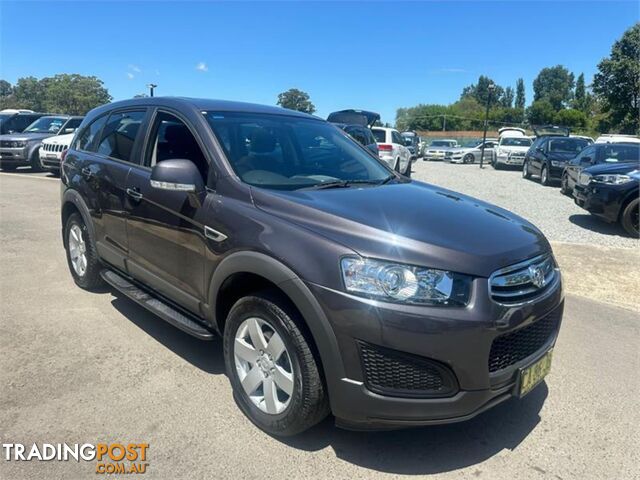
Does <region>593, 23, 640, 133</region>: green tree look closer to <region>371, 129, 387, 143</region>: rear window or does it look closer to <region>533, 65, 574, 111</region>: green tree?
<region>371, 129, 387, 143</region>: rear window

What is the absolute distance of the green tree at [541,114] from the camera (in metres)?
78.2

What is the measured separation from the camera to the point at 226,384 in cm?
323

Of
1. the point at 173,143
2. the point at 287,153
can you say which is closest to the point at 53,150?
the point at 173,143

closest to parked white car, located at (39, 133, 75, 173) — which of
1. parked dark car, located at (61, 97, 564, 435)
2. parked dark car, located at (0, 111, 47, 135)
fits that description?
parked dark car, located at (0, 111, 47, 135)

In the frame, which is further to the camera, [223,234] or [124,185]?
[124,185]

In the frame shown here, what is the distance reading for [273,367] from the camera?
264cm

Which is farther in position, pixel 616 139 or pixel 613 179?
pixel 616 139

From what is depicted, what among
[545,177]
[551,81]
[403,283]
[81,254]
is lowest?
[81,254]

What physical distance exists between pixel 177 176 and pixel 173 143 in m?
0.73

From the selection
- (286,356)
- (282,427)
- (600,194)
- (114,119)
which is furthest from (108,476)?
(600,194)

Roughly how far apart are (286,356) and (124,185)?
2121mm

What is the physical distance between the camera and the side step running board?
3148 millimetres

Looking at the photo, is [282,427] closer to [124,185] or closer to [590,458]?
[590,458]

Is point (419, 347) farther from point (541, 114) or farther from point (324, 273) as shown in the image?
point (541, 114)
